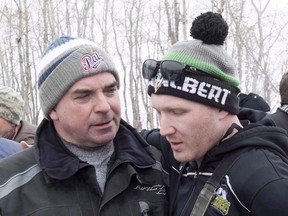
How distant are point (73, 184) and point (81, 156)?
0.21 m

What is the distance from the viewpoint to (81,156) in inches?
94.3

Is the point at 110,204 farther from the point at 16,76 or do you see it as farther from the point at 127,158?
the point at 16,76

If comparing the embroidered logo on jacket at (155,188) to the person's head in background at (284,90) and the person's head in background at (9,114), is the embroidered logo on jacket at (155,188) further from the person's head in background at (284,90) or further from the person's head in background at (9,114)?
the person's head in background at (9,114)

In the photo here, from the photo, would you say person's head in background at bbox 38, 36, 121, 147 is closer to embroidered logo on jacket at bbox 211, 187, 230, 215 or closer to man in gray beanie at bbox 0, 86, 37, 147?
embroidered logo on jacket at bbox 211, 187, 230, 215

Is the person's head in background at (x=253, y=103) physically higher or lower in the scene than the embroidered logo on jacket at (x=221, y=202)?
higher

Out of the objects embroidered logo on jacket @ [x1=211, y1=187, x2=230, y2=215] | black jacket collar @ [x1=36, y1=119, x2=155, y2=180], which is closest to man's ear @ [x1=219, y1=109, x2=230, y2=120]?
embroidered logo on jacket @ [x1=211, y1=187, x2=230, y2=215]

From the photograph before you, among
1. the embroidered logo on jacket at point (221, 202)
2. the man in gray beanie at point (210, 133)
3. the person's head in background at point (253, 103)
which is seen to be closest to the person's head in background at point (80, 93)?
the man in gray beanie at point (210, 133)

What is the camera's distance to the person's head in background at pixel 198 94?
208cm

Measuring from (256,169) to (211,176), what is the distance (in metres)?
0.24

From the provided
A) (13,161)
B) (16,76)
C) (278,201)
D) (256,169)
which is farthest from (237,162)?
(16,76)

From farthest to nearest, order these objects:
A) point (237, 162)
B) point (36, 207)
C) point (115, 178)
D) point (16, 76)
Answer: point (16, 76) → point (115, 178) → point (36, 207) → point (237, 162)

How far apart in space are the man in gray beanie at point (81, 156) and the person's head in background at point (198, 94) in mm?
344

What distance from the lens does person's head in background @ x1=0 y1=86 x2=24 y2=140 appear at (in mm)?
4582

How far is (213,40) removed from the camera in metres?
2.20
